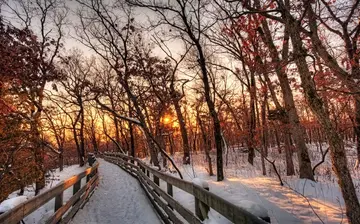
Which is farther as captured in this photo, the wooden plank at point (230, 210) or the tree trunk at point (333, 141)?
the tree trunk at point (333, 141)

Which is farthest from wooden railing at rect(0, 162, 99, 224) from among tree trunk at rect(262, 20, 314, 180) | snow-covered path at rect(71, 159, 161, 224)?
tree trunk at rect(262, 20, 314, 180)

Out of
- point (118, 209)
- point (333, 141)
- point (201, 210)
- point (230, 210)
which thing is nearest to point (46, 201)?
point (201, 210)

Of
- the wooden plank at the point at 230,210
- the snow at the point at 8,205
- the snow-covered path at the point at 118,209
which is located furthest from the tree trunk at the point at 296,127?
the snow at the point at 8,205

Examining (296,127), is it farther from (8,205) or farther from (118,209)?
(8,205)

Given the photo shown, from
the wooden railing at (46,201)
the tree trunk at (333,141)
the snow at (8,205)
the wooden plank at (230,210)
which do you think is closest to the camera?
the wooden plank at (230,210)

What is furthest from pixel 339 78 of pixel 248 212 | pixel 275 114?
pixel 248 212

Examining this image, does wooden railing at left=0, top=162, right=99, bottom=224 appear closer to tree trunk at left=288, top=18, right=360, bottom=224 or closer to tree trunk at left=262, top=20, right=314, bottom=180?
tree trunk at left=288, top=18, right=360, bottom=224

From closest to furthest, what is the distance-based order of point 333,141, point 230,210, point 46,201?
point 230,210, point 46,201, point 333,141

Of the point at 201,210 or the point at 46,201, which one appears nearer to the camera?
the point at 201,210

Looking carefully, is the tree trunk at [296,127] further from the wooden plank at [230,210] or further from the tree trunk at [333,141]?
the wooden plank at [230,210]

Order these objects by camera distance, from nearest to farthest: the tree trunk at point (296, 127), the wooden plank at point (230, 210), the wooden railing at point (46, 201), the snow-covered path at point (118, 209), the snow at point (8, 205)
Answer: the wooden plank at point (230, 210) → the wooden railing at point (46, 201) → the snow at point (8, 205) → the snow-covered path at point (118, 209) → the tree trunk at point (296, 127)

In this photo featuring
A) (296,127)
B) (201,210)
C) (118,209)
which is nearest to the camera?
(201,210)

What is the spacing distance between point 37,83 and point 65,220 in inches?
484

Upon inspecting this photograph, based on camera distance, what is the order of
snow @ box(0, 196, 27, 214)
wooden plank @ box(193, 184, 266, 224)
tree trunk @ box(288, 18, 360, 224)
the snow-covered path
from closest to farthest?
wooden plank @ box(193, 184, 266, 224) → snow @ box(0, 196, 27, 214) → tree trunk @ box(288, 18, 360, 224) → the snow-covered path
